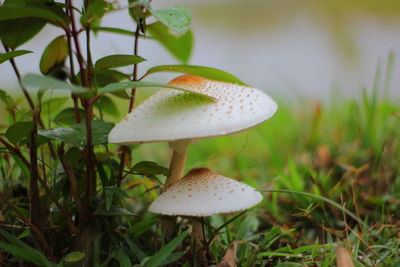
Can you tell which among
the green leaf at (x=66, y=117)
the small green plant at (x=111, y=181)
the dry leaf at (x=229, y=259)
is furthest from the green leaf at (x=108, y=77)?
the dry leaf at (x=229, y=259)

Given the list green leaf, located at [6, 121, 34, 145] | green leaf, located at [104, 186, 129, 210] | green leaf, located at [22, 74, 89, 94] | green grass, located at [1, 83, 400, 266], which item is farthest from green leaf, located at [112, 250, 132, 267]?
green leaf, located at [22, 74, 89, 94]

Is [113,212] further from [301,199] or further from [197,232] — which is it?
[301,199]

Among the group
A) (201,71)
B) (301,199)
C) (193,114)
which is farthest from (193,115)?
(301,199)

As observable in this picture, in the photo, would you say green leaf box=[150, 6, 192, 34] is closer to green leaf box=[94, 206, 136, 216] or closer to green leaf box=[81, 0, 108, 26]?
green leaf box=[81, 0, 108, 26]

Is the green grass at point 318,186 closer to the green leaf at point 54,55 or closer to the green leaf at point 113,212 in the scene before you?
the green leaf at point 113,212

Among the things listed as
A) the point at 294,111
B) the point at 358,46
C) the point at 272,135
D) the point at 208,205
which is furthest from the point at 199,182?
the point at 358,46

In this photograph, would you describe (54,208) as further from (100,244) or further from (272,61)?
(272,61)
